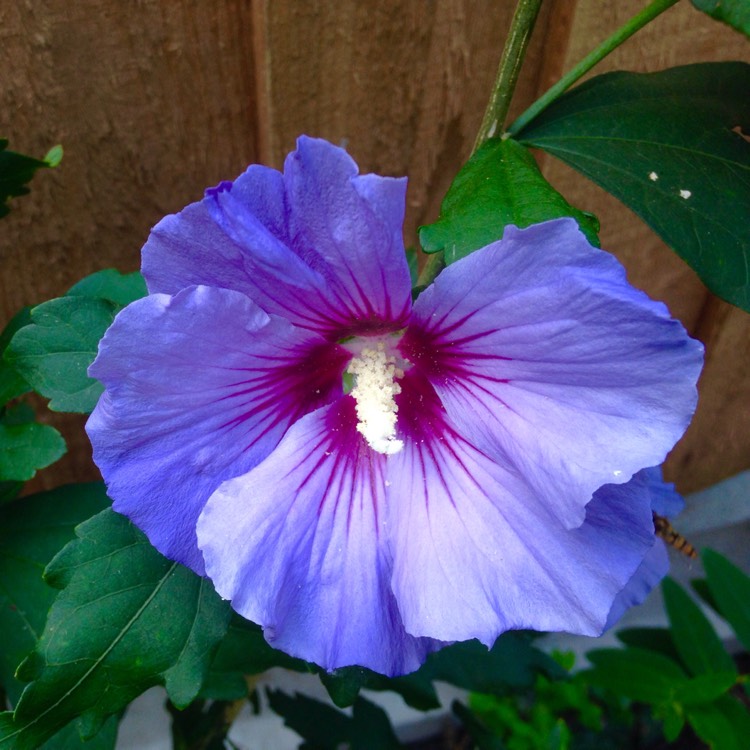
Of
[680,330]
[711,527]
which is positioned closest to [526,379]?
[680,330]

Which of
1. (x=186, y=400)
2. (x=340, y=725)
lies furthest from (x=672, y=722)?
(x=186, y=400)

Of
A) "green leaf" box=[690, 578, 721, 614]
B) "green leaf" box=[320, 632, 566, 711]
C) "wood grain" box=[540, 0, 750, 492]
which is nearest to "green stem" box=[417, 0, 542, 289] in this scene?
"wood grain" box=[540, 0, 750, 492]

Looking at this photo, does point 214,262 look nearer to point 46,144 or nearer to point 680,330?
point 680,330

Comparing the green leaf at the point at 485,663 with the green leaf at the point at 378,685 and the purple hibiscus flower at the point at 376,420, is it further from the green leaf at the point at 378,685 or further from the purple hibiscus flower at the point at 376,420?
the purple hibiscus flower at the point at 376,420

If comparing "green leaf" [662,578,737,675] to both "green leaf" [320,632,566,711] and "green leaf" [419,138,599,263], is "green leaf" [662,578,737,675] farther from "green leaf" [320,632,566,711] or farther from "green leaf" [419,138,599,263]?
"green leaf" [419,138,599,263]

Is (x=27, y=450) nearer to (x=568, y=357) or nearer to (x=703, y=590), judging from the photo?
(x=568, y=357)

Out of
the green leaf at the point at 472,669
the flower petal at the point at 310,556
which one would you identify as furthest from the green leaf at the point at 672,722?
the flower petal at the point at 310,556
